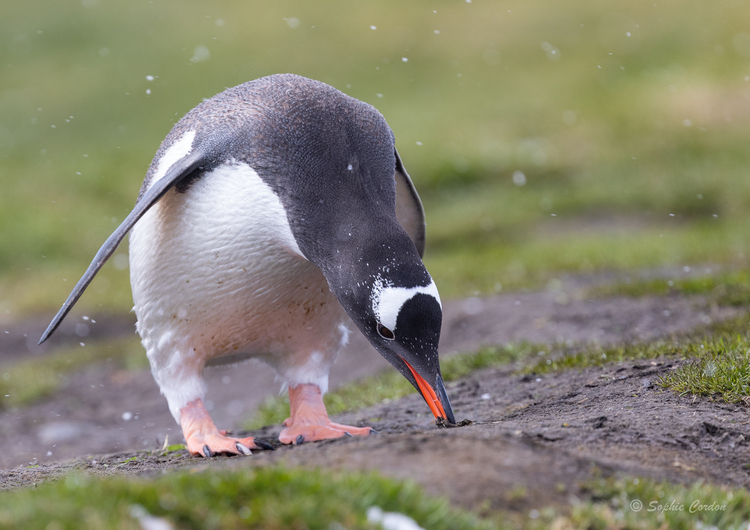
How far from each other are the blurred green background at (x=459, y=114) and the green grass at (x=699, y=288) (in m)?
1.18

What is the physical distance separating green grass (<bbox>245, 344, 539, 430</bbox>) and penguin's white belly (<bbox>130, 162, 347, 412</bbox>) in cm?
115

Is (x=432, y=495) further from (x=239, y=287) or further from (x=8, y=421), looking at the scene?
(x=8, y=421)

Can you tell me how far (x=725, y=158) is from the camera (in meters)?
13.1

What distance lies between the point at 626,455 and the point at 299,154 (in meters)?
2.04

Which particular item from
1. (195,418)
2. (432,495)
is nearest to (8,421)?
(195,418)

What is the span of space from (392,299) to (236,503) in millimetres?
1286

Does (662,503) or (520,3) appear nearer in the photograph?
(662,503)

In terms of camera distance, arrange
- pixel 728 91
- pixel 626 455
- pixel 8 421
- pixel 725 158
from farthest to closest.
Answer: pixel 728 91 → pixel 725 158 → pixel 8 421 → pixel 626 455

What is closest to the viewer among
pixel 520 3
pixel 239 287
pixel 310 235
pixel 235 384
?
pixel 310 235

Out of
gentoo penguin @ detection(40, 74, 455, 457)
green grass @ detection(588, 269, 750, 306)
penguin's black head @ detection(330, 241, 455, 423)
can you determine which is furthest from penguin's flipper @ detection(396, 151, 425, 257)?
green grass @ detection(588, 269, 750, 306)

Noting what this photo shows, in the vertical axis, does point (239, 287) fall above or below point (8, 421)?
above

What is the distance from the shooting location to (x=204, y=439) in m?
4.07

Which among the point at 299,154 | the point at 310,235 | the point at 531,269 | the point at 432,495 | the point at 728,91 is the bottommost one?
the point at 531,269

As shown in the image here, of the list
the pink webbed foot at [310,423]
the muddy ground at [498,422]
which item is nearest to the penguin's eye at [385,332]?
the muddy ground at [498,422]
